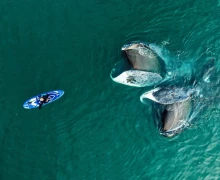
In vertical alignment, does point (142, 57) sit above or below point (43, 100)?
above

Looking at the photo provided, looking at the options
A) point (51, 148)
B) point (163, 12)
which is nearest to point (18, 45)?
point (51, 148)

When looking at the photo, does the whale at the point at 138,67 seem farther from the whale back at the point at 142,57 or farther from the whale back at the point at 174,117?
the whale back at the point at 174,117

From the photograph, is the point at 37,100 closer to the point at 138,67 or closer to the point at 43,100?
the point at 43,100

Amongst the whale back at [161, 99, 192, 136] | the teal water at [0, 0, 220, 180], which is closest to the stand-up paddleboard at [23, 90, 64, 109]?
the teal water at [0, 0, 220, 180]

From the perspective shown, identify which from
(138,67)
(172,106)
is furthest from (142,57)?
(172,106)

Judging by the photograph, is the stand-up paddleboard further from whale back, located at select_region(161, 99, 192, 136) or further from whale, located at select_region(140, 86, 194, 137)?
A: whale back, located at select_region(161, 99, 192, 136)

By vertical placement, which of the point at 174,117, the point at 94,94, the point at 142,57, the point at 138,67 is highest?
the point at 142,57

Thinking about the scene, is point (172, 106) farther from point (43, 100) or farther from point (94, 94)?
point (43, 100)

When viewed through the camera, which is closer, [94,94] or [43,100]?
[43,100]
